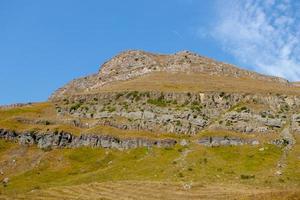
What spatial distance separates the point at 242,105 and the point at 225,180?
57.1 meters

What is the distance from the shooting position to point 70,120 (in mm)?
133875

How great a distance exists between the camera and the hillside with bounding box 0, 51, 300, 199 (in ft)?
268

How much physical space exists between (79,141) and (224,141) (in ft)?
120

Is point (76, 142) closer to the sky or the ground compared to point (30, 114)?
closer to the ground

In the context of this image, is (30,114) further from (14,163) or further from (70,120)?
(14,163)

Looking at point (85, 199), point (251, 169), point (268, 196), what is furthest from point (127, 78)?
point (268, 196)

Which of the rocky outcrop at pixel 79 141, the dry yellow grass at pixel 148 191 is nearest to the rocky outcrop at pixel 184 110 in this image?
the rocky outcrop at pixel 79 141

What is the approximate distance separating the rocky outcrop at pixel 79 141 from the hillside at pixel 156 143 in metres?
0.25

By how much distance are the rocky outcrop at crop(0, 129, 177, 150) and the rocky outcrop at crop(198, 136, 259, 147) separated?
7887 mm

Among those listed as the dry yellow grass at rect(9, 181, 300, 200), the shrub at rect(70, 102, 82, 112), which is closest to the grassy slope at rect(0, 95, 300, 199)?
the dry yellow grass at rect(9, 181, 300, 200)

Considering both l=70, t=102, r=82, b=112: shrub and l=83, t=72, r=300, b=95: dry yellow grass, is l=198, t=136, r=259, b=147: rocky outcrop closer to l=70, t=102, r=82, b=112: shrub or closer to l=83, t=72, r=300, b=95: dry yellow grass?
l=83, t=72, r=300, b=95: dry yellow grass

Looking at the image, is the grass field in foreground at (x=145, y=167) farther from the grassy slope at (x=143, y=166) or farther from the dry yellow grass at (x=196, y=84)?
the dry yellow grass at (x=196, y=84)

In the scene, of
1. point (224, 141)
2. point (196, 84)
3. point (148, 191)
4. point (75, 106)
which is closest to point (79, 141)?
point (75, 106)

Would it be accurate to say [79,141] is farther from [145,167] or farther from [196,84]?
[196,84]
